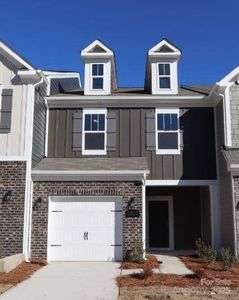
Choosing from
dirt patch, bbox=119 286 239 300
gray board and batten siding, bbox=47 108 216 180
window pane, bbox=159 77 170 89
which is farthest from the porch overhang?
dirt patch, bbox=119 286 239 300

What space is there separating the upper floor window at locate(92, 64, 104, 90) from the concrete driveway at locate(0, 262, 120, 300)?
730 centimetres

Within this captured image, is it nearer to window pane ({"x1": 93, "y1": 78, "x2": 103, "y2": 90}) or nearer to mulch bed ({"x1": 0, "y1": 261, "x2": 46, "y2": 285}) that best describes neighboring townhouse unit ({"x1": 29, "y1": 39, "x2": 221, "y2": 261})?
window pane ({"x1": 93, "y1": 78, "x2": 103, "y2": 90})

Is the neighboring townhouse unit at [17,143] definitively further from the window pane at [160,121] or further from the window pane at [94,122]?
the window pane at [160,121]

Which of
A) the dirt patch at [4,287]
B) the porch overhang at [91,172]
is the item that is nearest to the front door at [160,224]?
the porch overhang at [91,172]

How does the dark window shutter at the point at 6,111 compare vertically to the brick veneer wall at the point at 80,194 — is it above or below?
above

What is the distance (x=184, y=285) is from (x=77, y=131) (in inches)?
325

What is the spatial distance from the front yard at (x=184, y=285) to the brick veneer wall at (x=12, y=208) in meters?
4.42

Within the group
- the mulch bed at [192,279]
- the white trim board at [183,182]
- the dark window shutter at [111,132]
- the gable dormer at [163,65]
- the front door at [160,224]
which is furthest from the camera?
the front door at [160,224]

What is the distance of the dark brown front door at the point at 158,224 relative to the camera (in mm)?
17547

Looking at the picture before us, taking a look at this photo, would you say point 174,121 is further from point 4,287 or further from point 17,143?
point 4,287

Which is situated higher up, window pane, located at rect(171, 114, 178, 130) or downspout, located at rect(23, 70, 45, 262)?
window pane, located at rect(171, 114, 178, 130)

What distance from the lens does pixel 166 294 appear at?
8.39 m

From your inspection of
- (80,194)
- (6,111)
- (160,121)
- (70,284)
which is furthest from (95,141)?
(70,284)

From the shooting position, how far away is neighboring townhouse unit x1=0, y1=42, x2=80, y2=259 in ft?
43.1
